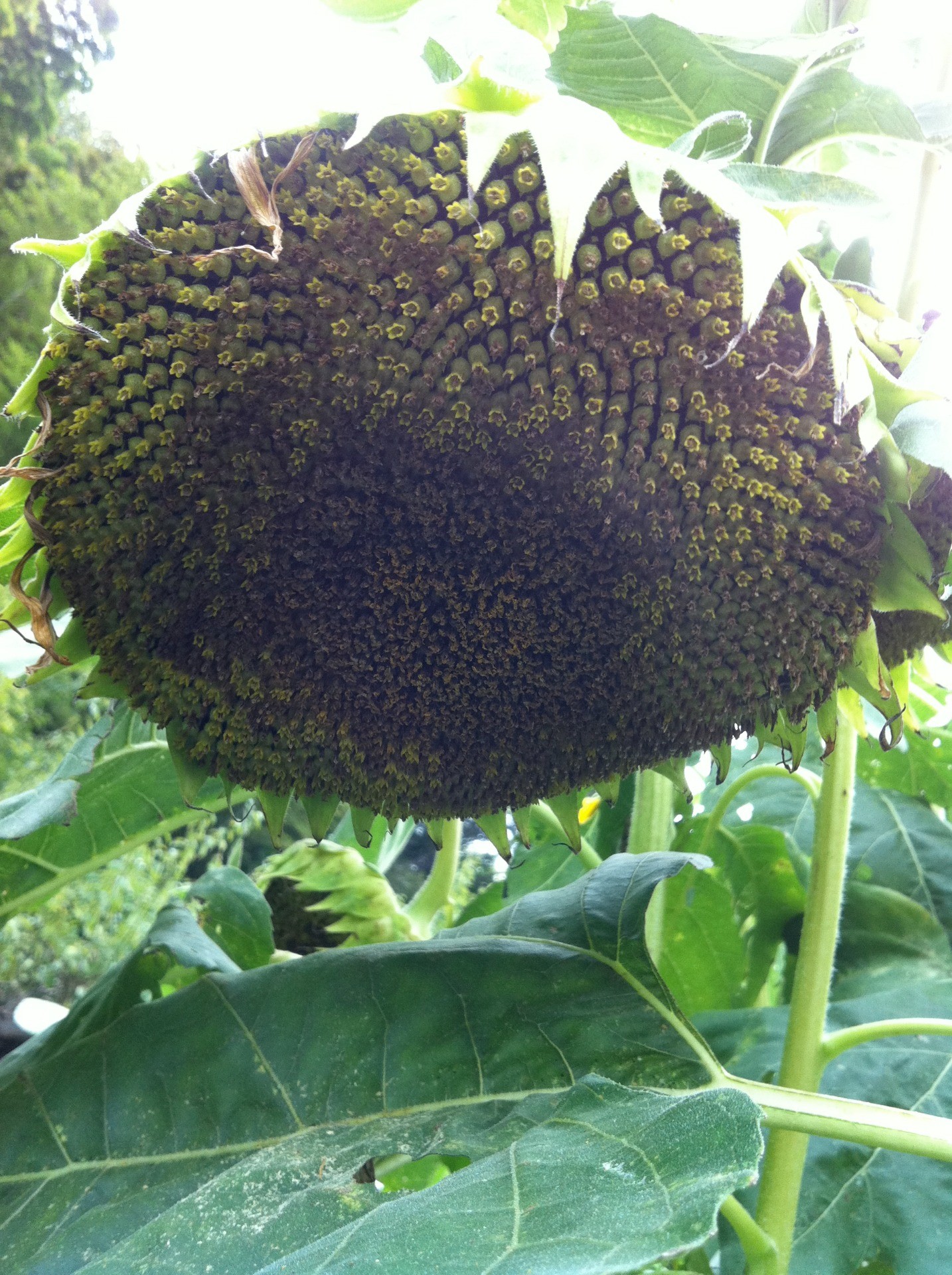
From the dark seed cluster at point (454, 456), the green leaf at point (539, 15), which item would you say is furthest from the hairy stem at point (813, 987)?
the green leaf at point (539, 15)

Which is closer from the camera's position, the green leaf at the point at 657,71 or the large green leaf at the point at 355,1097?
the large green leaf at the point at 355,1097

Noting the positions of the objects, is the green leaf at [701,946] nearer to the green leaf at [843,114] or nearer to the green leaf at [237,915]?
the green leaf at [237,915]

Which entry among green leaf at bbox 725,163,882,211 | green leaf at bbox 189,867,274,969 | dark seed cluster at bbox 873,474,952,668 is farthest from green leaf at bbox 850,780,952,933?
green leaf at bbox 725,163,882,211

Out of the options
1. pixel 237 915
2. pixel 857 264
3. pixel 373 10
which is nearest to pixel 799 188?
pixel 857 264

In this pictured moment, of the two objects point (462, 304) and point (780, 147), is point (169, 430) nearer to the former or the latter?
point (462, 304)

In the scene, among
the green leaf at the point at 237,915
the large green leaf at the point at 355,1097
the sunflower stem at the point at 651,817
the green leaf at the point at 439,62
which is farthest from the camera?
the green leaf at the point at 237,915

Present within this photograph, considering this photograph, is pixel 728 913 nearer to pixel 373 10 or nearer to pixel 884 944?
pixel 884 944

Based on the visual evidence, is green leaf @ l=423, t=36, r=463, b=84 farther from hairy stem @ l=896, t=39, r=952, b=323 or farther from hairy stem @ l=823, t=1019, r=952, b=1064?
hairy stem @ l=823, t=1019, r=952, b=1064
